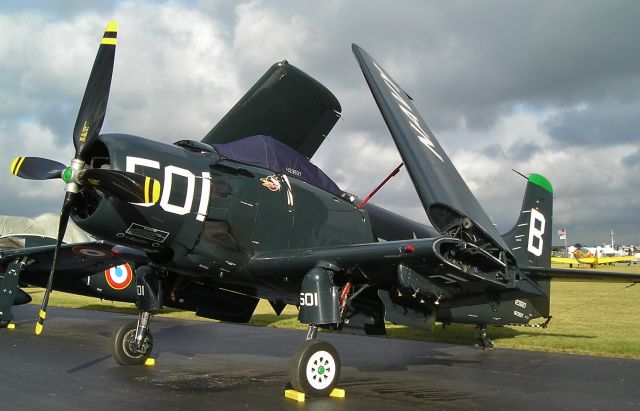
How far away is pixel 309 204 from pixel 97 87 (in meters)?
2.97

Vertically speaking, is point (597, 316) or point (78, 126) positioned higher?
point (78, 126)

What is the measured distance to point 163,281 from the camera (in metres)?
8.06

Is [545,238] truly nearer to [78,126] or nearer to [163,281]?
[163,281]

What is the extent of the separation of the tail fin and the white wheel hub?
19.9 feet

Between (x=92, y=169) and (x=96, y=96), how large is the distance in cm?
114

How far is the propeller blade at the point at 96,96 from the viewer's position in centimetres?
621

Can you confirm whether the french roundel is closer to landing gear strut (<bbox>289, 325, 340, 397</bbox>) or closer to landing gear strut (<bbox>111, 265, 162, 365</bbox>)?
landing gear strut (<bbox>111, 265, 162, 365</bbox>)

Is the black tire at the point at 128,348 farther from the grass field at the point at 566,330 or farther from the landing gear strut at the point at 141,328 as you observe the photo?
the grass field at the point at 566,330

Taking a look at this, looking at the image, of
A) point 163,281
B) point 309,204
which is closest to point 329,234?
point 309,204

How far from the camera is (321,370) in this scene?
640 cm

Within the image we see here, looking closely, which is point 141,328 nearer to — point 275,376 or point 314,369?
point 275,376

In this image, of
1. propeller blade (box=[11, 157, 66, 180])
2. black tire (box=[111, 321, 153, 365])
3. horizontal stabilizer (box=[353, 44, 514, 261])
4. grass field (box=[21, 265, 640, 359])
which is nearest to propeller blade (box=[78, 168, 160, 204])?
propeller blade (box=[11, 157, 66, 180])

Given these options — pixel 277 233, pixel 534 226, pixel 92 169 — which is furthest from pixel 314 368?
pixel 534 226

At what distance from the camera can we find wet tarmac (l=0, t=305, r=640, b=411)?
6.00m
